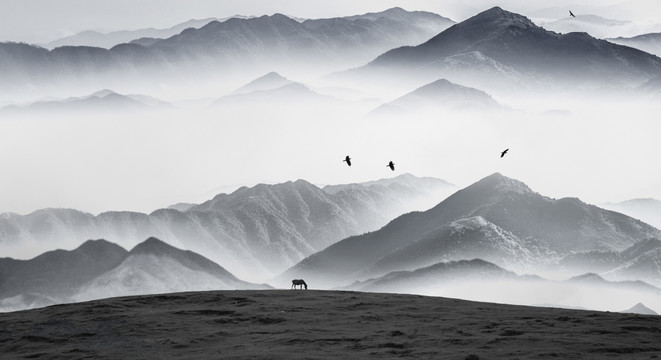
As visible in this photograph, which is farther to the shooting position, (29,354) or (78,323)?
(78,323)

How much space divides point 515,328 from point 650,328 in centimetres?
943

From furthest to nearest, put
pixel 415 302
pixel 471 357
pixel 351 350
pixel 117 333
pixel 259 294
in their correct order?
pixel 259 294
pixel 415 302
pixel 117 333
pixel 351 350
pixel 471 357

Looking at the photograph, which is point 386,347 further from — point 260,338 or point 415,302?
point 415,302

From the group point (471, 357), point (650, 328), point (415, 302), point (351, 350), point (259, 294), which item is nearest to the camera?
point (471, 357)

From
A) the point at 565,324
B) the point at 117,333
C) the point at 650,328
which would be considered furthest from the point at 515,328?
the point at 117,333

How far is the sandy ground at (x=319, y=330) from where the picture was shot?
200 feet

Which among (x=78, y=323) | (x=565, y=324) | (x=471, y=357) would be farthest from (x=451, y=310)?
A: (x=78, y=323)

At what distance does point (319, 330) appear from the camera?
232 feet

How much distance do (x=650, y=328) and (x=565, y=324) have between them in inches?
Result: 234

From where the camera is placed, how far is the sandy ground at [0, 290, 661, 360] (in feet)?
200

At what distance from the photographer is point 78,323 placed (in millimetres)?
79625

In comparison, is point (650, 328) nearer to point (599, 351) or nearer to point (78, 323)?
point (599, 351)

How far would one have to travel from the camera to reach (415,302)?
280 ft

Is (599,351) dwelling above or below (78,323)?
below
